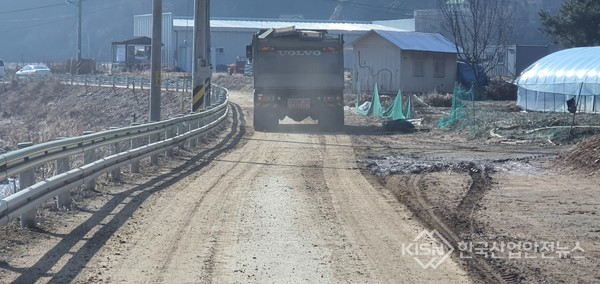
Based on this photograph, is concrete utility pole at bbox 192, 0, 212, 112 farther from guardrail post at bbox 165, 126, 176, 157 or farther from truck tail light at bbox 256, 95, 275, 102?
guardrail post at bbox 165, 126, 176, 157

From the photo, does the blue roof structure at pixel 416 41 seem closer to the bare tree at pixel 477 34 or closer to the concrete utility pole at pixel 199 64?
the bare tree at pixel 477 34

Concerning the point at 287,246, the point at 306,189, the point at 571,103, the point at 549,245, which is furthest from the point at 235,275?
the point at 571,103

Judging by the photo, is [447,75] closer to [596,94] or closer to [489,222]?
[596,94]

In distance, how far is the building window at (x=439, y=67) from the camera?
55.5m

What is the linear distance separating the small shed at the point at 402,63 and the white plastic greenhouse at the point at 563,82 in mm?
12782

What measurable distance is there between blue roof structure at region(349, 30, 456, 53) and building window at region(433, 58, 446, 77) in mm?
796

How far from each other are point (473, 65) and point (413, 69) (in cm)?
458

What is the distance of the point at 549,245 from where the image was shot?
10.5 meters

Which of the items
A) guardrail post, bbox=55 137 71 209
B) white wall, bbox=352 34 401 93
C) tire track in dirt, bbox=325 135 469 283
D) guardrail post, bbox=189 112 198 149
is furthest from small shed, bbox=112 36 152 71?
guardrail post, bbox=55 137 71 209

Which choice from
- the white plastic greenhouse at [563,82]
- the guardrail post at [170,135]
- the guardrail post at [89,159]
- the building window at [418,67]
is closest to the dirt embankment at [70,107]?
the building window at [418,67]

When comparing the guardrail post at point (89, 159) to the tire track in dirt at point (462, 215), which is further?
the guardrail post at point (89, 159)

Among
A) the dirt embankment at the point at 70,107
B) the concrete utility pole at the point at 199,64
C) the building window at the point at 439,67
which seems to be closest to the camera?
the concrete utility pole at the point at 199,64

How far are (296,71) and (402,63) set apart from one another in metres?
23.7

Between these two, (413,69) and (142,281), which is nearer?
(142,281)
